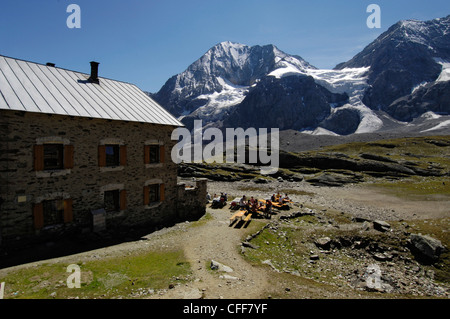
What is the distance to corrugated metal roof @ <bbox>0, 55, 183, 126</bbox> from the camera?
1381 cm

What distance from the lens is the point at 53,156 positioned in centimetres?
1448

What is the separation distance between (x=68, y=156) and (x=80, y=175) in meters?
1.33

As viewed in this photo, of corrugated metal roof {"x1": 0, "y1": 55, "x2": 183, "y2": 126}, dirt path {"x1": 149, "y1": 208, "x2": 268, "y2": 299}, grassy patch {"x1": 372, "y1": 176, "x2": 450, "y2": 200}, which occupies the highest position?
corrugated metal roof {"x1": 0, "y1": 55, "x2": 183, "y2": 126}

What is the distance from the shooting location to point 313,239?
58.9ft

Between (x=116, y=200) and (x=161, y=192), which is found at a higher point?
(x=161, y=192)

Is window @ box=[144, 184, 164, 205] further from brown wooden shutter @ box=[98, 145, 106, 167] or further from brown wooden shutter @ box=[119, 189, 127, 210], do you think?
brown wooden shutter @ box=[98, 145, 106, 167]

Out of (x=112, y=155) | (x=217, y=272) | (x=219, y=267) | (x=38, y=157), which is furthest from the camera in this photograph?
(x=112, y=155)

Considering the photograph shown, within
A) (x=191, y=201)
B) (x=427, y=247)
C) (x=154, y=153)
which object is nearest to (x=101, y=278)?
(x=154, y=153)

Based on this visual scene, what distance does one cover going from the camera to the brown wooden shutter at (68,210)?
48.4ft

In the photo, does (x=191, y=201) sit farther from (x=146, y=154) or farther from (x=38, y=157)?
(x=38, y=157)

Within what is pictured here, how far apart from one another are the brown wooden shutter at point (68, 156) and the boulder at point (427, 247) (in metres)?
22.2

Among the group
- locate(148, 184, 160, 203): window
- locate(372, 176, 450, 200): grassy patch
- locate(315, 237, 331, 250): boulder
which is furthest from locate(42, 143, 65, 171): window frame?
locate(372, 176, 450, 200): grassy patch

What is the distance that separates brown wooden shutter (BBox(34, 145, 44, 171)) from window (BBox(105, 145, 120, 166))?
373 cm

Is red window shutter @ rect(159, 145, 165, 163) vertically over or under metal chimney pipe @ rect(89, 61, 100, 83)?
under
